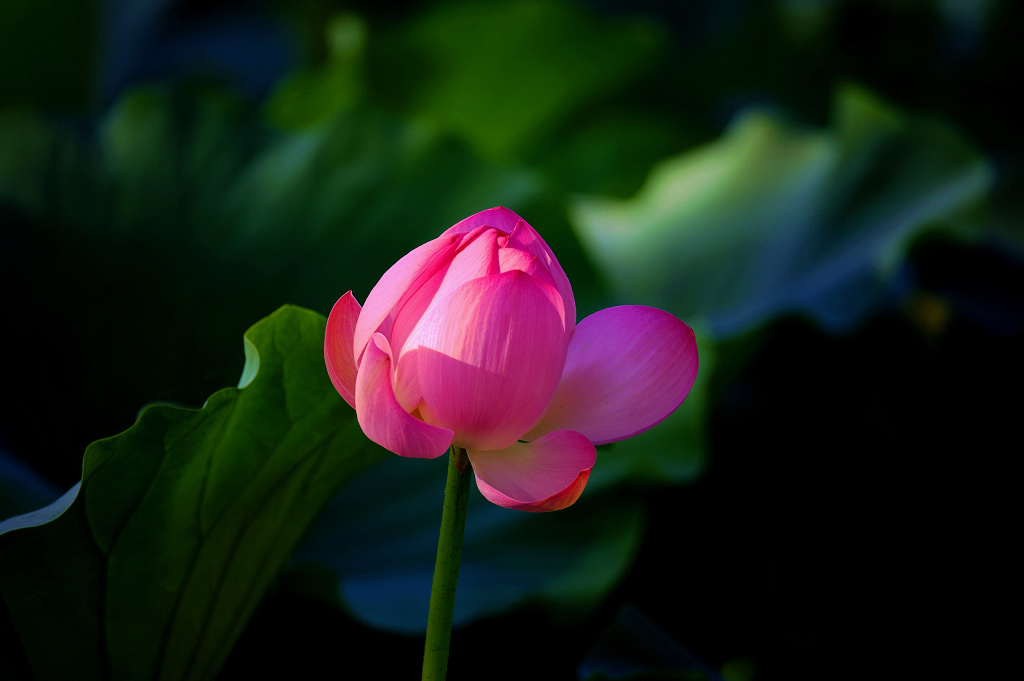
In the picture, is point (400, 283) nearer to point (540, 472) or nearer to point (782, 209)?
point (540, 472)

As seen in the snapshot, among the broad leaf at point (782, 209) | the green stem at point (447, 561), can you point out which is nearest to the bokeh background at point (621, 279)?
the broad leaf at point (782, 209)

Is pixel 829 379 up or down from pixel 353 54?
down

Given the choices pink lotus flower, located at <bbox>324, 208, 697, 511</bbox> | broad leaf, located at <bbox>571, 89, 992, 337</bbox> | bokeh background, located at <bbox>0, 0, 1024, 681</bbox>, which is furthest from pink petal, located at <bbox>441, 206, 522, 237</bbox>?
broad leaf, located at <bbox>571, 89, 992, 337</bbox>

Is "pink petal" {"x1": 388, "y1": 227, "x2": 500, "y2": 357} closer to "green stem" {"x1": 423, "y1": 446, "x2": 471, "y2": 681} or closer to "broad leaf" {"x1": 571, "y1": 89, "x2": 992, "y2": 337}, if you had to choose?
"green stem" {"x1": 423, "y1": 446, "x2": 471, "y2": 681}

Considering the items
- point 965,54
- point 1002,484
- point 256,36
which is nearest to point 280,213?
point 1002,484

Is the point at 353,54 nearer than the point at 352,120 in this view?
No

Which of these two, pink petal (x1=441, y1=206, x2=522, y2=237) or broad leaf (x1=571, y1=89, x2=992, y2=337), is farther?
broad leaf (x1=571, y1=89, x2=992, y2=337)

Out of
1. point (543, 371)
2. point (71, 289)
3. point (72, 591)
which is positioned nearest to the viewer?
point (543, 371)

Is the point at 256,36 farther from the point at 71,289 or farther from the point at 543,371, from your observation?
the point at 543,371
